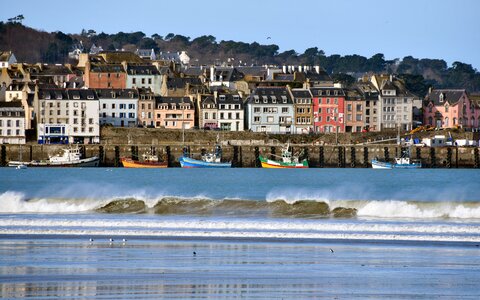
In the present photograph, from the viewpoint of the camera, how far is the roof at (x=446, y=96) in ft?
402

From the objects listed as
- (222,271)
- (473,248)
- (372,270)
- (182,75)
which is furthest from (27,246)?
(182,75)

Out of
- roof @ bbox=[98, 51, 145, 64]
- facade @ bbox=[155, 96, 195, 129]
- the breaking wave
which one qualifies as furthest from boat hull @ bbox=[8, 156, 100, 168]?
the breaking wave

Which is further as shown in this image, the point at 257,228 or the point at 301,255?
the point at 257,228

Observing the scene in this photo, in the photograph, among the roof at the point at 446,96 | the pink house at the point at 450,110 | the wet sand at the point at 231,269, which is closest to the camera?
the wet sand at the point at 231,269

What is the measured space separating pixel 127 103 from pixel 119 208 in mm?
68133

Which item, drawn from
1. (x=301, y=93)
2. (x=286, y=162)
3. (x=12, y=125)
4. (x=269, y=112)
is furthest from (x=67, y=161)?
(x=301, y=93)

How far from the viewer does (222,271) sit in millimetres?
24703

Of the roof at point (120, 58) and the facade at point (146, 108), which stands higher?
the roof at point (120, 58)

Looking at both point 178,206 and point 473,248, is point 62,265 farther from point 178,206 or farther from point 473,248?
point 178,206

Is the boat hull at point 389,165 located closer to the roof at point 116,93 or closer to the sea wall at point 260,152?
the sea wall at point 260,152

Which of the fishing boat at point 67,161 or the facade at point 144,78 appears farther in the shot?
the facade at point 144,78

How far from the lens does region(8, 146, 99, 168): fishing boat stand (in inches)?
3743

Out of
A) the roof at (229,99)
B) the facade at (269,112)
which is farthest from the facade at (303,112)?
the roof at (229,99)

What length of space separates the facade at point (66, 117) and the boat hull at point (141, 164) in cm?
850
